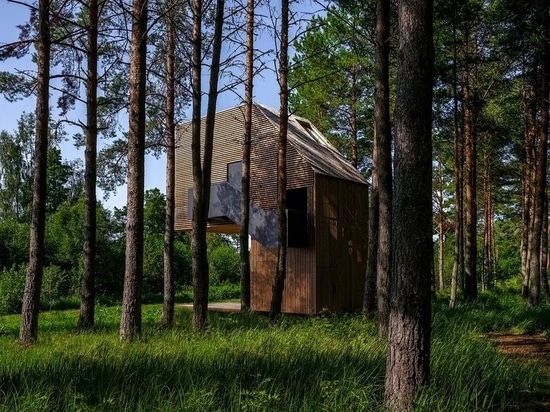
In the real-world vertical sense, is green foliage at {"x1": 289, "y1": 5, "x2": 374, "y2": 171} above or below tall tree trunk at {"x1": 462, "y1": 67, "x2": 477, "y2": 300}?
above

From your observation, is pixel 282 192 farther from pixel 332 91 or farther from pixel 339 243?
pixel 332 91

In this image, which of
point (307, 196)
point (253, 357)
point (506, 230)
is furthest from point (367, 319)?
point (506, 230)

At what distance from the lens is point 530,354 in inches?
326

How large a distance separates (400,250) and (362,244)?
16.5 metres

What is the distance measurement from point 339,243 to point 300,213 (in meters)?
2.05

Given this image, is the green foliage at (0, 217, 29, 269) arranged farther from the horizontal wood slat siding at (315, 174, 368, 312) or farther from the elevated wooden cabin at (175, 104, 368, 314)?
the horizontal wood slat siding at (315, 174, 368, 312)

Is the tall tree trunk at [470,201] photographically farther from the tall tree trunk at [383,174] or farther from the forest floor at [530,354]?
the tall tree trunk at [383,174]

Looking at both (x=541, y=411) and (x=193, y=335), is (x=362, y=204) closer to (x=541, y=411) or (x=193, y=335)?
(x=193, y=335)

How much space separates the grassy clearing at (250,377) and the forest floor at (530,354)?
0.15 metres

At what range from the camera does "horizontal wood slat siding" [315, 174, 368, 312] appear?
1880 centimetres

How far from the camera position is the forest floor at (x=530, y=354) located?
5.29 metres

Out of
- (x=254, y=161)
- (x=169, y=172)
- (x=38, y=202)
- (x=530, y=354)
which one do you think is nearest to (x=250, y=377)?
(x=530, y=354)

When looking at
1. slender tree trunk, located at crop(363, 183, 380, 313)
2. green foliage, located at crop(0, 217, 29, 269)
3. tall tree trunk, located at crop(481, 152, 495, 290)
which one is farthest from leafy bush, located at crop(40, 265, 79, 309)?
tall tree trunk, located at crop(481, 152, 495, 290)

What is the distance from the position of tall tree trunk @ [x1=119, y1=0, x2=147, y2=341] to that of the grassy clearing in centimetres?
103
